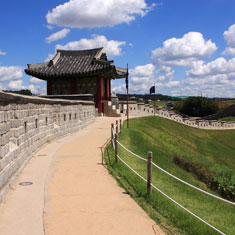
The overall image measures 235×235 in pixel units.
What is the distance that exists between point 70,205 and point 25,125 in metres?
5.47

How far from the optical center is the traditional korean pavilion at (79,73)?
3538 cm

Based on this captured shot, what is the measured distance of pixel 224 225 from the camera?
6.19 m

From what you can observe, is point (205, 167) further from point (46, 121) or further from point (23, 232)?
point (23, 232)

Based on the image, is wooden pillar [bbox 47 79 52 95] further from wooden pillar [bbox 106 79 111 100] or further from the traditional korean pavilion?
wooden pillar [bbox 106 79 111 100]

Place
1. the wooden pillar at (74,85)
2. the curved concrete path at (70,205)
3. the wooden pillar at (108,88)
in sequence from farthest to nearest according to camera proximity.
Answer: the wooden pillar at (108,88)
the wooden pillar at (74,85)
the curved concrete path at (70,205)

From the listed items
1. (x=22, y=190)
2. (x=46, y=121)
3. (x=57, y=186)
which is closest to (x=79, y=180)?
(x=57, y=186)

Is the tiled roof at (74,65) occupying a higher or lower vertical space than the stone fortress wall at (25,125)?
higher

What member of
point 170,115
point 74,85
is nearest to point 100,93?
point 74,85

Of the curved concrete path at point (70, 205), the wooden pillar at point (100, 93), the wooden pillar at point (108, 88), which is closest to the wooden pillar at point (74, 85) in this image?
the wooden pillar at point (100, 93)

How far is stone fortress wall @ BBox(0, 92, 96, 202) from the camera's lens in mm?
7422

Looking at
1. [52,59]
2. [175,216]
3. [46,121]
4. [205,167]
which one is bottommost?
[205,167]

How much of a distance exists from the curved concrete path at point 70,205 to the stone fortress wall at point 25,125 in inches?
19.8

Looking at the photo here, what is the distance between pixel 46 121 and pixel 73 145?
218 cm

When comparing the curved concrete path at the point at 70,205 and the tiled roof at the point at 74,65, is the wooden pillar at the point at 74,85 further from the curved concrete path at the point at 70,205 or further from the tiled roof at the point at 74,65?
the curved concrete path at the point at 70,205
